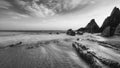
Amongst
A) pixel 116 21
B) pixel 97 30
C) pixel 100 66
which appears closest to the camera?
pixel 100 66

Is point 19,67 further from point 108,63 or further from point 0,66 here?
point 108,63

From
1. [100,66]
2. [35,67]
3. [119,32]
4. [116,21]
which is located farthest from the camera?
[116,21]

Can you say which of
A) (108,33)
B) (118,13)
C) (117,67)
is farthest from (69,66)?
(118,13)

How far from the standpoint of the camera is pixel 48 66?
5613mm

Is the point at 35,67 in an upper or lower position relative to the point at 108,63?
lower

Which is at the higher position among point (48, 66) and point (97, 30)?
point (97, 30)

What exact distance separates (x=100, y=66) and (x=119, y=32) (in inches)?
1077

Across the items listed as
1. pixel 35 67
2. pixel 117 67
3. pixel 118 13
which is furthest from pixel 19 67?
pixel 118 13

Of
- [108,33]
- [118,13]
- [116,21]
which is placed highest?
[118,13]

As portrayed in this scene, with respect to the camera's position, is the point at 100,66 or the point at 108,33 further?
the point at 108,33

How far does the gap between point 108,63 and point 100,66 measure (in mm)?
914

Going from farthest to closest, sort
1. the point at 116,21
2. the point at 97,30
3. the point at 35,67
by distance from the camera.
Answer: the point at 97,30, the point at 116,21, the point at 35,67

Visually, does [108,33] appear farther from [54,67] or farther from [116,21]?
[54,67]

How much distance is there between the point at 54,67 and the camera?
549cm
